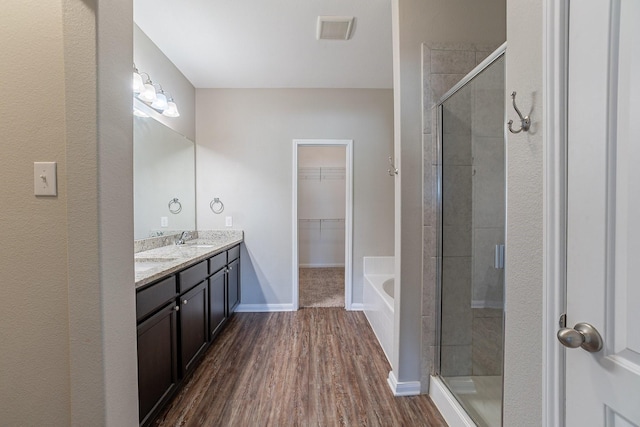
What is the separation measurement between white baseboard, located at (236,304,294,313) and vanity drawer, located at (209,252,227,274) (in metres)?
0.88

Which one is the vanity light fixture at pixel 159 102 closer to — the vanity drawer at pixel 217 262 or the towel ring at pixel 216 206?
the towel ring at pixel 216 206

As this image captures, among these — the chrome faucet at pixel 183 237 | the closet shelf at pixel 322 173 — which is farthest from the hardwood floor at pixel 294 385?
the closet shelf at pixel 322 173

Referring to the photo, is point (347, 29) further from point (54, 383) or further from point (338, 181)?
point (338, 181)

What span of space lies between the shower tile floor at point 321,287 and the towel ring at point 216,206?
1.58 m

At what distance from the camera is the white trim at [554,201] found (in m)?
0.72

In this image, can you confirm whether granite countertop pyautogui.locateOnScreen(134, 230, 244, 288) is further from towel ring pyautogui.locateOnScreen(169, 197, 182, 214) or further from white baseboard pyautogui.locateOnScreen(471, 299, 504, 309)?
white baseboard pyautogui.locateOnScreen(471, 299, 504, 309)

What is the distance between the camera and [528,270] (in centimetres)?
83

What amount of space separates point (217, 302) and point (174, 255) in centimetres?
62

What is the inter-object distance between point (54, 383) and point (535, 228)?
1773 mm

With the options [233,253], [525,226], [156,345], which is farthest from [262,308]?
[525,226]

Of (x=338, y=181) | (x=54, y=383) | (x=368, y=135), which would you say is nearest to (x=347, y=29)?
(x=368, y=135)

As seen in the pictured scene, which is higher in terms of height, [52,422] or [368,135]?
[368,135]

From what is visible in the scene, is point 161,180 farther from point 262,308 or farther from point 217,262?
point 262,308

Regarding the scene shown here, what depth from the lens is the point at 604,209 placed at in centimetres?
63
